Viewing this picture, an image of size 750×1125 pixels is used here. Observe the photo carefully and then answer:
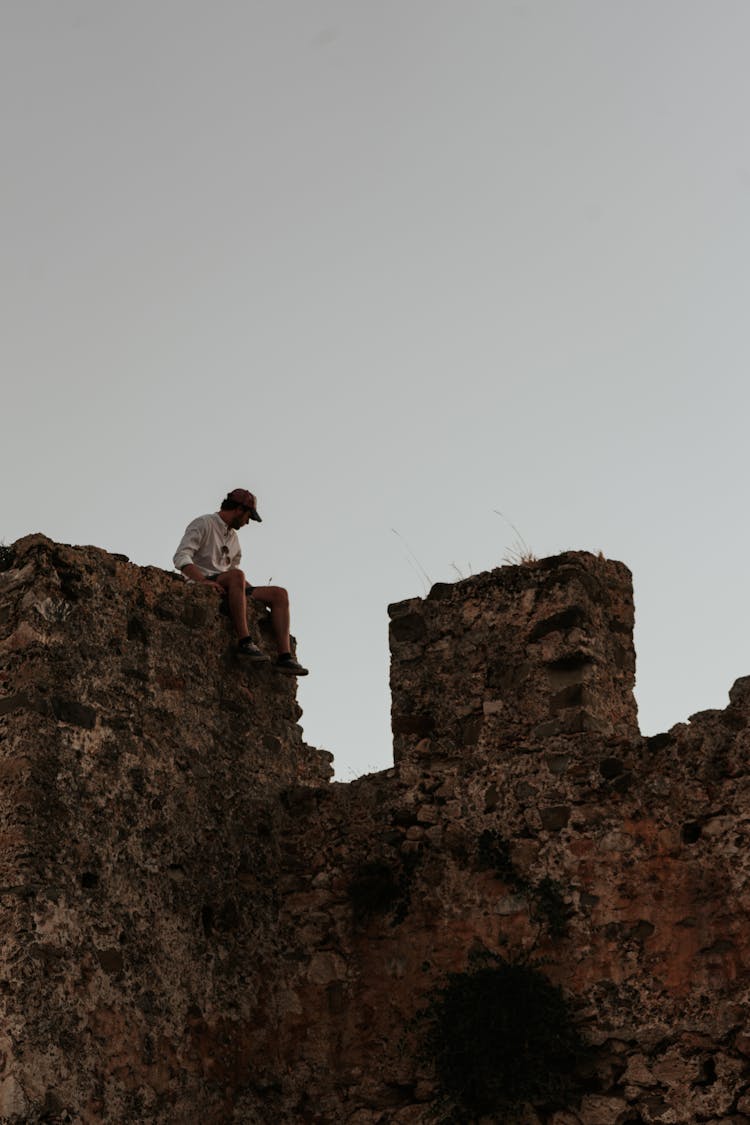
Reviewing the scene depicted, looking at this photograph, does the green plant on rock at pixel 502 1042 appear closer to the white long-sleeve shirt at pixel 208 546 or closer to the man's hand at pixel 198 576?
the man's hand at pixel 198 576

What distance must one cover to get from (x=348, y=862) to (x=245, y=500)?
210 cm

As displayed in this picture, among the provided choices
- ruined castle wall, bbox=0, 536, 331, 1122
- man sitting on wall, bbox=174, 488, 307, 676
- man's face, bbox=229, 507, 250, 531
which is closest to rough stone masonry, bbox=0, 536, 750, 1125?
ruined castle wall, bbox=0, 536, 331, 1122

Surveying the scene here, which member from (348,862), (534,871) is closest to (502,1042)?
(534,871)

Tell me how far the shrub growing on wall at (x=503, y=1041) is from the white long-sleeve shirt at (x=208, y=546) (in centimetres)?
261

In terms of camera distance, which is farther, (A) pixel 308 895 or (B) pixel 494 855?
(A) pixel 308 895

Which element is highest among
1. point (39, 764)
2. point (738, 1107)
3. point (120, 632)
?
point (120, 632)

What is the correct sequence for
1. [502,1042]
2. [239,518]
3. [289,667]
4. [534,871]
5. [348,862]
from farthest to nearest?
1. [239,518]
2. [289,667]
3. [348,862]
4. [534,871]
5. [502,1042]

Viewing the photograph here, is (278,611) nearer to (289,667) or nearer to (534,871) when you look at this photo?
(289,667)

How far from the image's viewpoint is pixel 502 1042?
7.14 m

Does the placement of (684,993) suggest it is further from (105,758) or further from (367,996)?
(105,758)

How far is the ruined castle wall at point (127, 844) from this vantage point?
22.7ft

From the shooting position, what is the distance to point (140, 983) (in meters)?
7.27

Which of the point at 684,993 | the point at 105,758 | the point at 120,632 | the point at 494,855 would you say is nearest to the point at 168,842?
the point at 105,758

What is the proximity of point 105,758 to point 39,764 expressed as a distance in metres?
0.40
